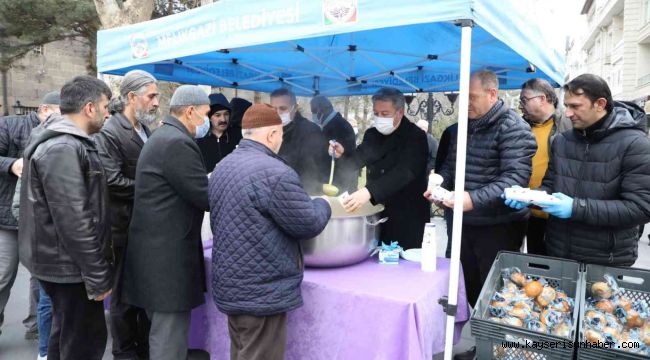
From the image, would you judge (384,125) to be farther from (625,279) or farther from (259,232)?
(625,279)

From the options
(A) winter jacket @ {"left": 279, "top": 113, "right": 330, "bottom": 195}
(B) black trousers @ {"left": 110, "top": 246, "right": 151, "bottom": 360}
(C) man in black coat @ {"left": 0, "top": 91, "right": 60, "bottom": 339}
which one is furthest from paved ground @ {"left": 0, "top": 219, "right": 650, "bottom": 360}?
(A) winter jacket @ {"left": 279, "top": 113, "right": 330, "bottom": 195}

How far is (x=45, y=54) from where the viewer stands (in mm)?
18703

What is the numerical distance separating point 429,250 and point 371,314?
1.71 ft

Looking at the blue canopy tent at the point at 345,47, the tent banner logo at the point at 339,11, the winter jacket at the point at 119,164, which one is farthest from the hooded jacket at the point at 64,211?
the tent banner logo at the point at 339,11

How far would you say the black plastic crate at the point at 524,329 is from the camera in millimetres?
1563

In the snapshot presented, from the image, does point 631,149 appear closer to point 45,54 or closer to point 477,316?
point 477,316

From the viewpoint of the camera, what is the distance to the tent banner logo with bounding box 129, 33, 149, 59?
2.82 m

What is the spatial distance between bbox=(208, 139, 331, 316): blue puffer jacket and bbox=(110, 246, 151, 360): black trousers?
1114 mm

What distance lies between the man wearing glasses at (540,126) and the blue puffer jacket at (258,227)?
5.75 ft

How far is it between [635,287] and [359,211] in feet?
4.40

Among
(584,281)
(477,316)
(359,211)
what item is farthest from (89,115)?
(584,281)

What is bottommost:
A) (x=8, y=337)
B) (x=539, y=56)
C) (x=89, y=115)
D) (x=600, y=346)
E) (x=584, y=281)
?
(x=8, y=337)

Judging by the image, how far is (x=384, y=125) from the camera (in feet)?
9.41

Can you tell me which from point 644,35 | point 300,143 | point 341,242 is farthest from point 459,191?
point 644,35
